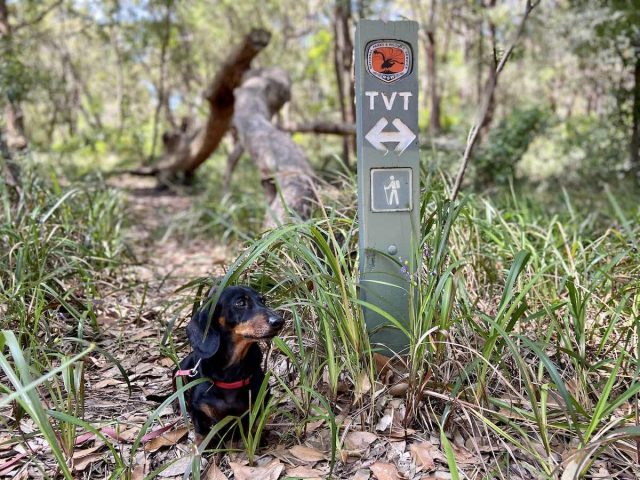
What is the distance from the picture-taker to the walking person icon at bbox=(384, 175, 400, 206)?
88.1 inches

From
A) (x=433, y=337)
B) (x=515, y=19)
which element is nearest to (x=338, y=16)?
(x=515, y=19)

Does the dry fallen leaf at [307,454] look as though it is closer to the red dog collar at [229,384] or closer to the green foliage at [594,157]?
the red dog collar at [229,384]

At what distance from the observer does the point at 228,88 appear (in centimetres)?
766

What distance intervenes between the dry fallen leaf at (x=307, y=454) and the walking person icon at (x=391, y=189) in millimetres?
1011

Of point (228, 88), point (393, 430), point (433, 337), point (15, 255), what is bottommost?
point (393, 430)

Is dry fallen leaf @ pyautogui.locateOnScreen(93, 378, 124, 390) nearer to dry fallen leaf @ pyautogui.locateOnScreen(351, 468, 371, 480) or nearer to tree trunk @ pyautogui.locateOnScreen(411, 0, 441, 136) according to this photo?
dry fallen leaf @ pyautogui.locateOnScreen(351, 468, 371, 480)

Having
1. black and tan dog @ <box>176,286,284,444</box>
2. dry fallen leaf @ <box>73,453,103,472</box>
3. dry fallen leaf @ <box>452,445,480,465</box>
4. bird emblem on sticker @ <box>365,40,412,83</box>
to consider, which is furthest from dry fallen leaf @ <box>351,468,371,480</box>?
bird emblem on sticker @ <box>365,40,412,83</box>

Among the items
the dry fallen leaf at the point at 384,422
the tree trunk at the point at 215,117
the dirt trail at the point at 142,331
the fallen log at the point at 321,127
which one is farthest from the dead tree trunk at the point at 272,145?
the dry fallen leaf at the point at 384,422

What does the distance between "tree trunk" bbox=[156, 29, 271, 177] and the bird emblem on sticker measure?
5.31m

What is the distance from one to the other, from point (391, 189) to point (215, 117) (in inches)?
243

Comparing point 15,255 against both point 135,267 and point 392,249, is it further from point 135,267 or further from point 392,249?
point 392,249

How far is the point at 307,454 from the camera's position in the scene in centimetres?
200

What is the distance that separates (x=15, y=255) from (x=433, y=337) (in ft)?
8.17

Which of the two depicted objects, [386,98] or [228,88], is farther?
[228,88]
